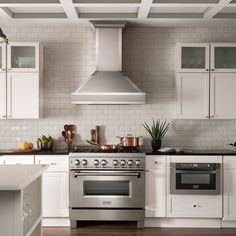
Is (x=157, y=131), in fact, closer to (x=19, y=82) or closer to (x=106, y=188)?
(x=106, y=188)

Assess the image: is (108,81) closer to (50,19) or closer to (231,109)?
(50,19)

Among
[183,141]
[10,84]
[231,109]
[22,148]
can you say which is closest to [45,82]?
[10,84]

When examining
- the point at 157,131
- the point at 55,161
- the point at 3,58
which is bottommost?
the point at 55,161

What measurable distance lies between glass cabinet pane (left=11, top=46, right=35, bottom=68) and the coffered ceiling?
16.2 inches

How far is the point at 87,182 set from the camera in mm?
5816

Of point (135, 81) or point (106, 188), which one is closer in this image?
point (106, 188)

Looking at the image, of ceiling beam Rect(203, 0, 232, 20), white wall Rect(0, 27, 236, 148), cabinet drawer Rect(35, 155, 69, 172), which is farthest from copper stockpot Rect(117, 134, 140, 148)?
ceiling beam Rect(203, 0, 232, 20)

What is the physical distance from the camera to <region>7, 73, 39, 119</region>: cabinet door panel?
240 inches

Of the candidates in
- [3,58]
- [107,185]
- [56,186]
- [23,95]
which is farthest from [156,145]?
[3,58]

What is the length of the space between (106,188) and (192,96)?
70.6 inches

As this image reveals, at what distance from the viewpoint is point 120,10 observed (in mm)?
5852

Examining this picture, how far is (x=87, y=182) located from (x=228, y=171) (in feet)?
6.24

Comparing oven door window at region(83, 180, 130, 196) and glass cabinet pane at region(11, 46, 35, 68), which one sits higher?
glass cabinet pane at region(11, 46, 35, 68)

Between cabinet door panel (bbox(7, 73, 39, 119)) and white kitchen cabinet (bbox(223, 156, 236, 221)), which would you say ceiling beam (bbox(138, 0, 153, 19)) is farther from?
white kitchen cabinet (bbox(223, 156, 236, 221))
